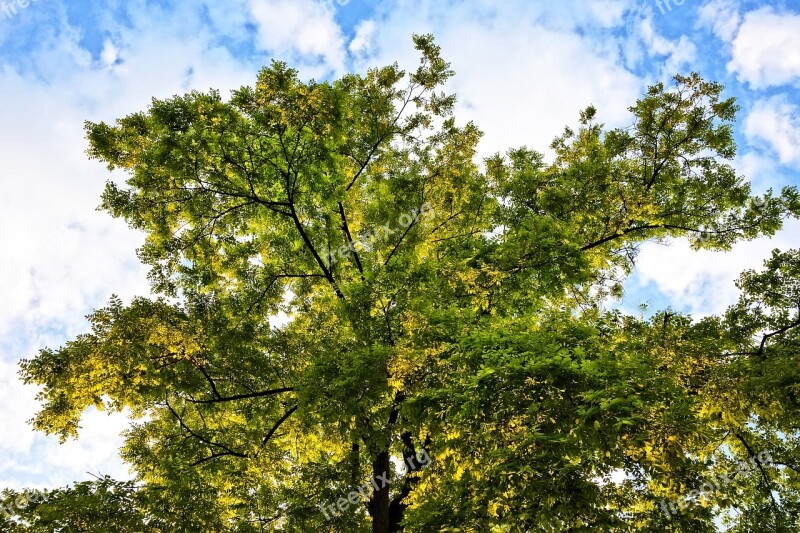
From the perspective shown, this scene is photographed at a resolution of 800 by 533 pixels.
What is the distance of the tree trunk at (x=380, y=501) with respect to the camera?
1006 cm

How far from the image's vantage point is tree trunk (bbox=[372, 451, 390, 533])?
1006 centimetres

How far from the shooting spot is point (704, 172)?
13.1 meters

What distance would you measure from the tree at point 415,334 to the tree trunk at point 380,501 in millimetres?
55

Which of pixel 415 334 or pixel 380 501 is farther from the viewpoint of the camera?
pixel 380 501

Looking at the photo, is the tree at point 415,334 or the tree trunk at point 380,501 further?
the tree trunk at point 380,501

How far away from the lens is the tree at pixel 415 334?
5.75 meters

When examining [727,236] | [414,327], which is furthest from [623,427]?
[727,236]

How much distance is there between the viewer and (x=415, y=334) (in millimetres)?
7898

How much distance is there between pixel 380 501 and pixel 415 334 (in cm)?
521

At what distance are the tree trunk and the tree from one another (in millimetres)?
55

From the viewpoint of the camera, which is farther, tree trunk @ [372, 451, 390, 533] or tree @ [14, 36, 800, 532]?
tree trunk @ [372, 451, 390, 533]

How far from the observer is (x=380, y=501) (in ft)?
33.7

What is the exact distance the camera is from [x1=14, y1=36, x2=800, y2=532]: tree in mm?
Answer: 5746

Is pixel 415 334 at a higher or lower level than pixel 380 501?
higher
